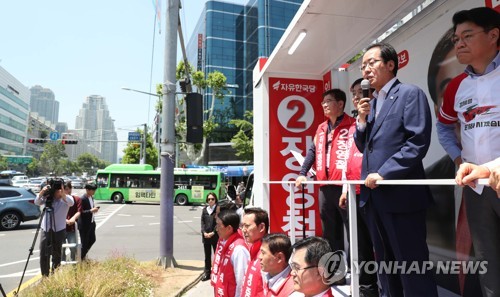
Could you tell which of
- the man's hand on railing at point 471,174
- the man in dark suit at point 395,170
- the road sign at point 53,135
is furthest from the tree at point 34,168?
the man's hand on railing at point 471,174

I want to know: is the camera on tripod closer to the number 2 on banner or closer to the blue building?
the number 2 on banner

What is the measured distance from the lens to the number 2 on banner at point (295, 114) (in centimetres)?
458

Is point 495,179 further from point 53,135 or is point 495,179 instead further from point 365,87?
point 53,135

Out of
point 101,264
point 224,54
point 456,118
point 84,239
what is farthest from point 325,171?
point 224,54

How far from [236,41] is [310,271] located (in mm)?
54381

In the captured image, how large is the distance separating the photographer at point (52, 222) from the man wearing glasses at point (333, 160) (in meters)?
4.42

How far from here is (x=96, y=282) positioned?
427 cm

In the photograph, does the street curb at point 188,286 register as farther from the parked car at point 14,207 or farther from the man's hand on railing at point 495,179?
the parked car at point 14,207

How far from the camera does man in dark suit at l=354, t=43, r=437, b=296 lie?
67.6 inches

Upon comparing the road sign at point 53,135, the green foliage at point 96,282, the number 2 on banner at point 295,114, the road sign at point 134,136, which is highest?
the road sign at point 134,136

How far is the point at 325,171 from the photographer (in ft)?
10.2

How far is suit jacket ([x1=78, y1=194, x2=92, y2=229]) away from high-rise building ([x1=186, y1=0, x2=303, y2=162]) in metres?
38.2

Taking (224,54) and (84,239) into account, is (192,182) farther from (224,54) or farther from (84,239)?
(224,54)

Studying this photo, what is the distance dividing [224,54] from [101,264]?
49289mm
